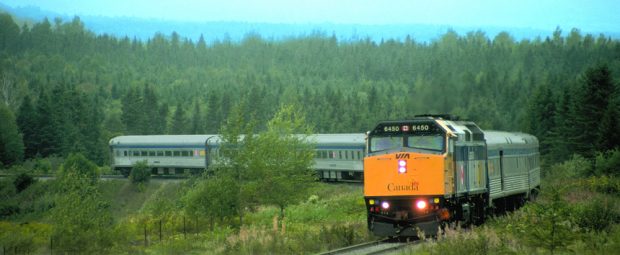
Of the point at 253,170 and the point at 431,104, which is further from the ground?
the point at 431,104

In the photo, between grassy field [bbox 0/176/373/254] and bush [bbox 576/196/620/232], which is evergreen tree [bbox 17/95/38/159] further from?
bush [bbox 576/196/620/232]

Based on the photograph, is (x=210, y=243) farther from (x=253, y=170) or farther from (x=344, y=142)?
(x=344, y=142)

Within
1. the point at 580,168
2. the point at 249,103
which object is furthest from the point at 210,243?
the point at 249,103

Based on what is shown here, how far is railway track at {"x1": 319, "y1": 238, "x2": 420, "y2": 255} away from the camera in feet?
70.2

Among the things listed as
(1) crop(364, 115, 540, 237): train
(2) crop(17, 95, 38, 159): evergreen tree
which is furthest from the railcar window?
(2) crop(17, 95, 38, 159): evergreen tree

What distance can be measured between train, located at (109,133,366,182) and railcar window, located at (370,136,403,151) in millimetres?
32032

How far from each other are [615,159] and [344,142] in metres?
21.0

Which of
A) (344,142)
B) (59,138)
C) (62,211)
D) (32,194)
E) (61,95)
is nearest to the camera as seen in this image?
(62,211)

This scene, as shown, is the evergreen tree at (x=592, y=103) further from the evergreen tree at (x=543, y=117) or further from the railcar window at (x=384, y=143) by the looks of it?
the railcar window at (x=384, y=143)

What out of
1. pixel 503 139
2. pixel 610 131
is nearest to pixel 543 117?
pixel 610 131

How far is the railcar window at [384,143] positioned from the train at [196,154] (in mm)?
32032

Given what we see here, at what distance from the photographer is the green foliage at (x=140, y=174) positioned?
7150 centimetres

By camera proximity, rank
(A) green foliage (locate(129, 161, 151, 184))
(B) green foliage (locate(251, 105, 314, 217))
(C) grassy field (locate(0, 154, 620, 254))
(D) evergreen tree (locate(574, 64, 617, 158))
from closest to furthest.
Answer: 1. (C) grassy field (locate(0, 154, 620, 254))
2. (B) green foliage (locate(251, 105, 314, 217))
3. (D) evergreen tree (locate(574, 64, 617, 158))
4. (A) green foliage (locate(129, 161, 151, 184))

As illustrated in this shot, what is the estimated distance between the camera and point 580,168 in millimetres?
48406
